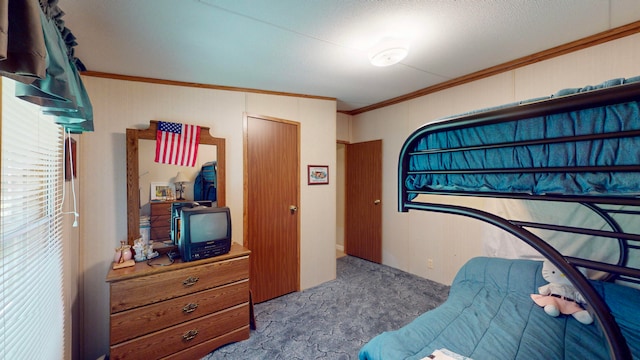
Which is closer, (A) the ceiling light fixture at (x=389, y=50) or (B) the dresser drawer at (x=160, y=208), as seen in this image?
(A) the ceiling light fixture at (x=389, y=50)

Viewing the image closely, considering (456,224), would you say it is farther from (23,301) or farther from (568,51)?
(23,301)

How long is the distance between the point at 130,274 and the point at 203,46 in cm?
177

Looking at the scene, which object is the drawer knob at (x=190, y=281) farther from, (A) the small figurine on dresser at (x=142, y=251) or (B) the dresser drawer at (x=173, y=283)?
(A) the small figurine on dresser at (x=142, y=251)

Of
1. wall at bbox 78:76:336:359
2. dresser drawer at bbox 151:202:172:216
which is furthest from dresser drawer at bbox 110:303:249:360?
dresser drawer at bbox 151:202:172:216

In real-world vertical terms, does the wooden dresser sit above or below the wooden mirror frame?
below

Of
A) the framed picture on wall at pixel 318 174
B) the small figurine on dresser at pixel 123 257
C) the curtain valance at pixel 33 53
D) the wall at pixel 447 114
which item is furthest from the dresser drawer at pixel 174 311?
the wall at pixel 447 114

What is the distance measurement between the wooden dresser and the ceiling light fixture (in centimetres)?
203

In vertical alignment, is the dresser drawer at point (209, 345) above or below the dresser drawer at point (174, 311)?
below

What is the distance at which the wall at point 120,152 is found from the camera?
6.78 feet

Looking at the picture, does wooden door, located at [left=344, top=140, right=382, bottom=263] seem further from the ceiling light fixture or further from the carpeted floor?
the ceiling light fixture

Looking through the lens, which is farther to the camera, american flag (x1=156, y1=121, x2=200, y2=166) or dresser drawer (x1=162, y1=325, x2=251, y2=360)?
american flag (x1=156, y1=121, x2=200, y2=166)

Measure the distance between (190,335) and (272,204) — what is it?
4.67 feet

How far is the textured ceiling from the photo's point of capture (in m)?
1.48

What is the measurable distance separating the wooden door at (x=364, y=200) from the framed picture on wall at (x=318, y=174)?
998 millimetres
